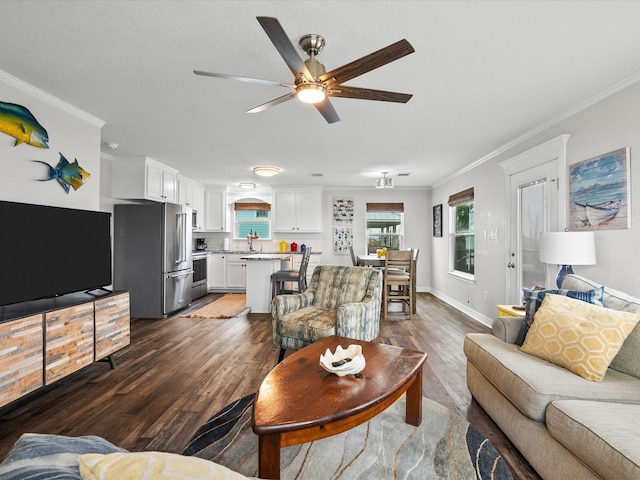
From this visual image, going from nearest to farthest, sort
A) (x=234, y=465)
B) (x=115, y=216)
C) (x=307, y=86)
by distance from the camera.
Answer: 1. (x=234, y=465)
2. (x=307, y=86)
3. (x=115, y=216)

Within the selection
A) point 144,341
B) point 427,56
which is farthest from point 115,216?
point 427,56

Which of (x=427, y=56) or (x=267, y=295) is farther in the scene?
(x=267, y=295)

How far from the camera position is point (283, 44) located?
1.55 m

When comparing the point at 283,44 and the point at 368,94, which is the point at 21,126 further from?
the point at 368,94

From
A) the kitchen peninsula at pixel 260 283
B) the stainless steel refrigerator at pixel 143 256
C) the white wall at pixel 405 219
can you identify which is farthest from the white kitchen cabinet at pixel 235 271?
the stainless steel refrigerator at pixel 143 256

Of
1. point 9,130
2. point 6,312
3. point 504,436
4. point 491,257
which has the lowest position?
point 504,436

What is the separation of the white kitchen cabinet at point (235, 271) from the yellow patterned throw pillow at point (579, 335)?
612 centimetres

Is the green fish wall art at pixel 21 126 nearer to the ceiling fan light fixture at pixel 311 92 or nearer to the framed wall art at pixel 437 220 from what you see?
the ceiling fan light fixture at pixel 311 92

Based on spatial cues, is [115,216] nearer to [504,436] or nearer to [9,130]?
[9,130]

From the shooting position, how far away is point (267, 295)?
17.9 ft

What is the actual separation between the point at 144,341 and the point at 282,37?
12.4 ft

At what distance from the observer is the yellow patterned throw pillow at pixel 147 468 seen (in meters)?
0.54

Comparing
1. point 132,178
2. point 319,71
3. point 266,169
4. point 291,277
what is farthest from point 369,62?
point 132,178

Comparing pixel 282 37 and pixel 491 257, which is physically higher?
pixel 282 37
